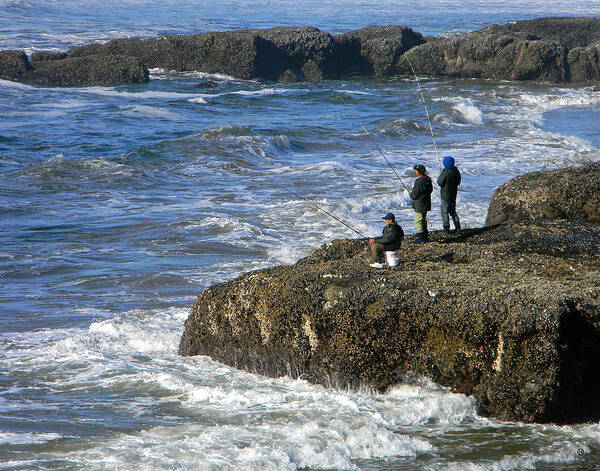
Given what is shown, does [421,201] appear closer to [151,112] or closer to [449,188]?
[449,188]

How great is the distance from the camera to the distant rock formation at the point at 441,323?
568cm

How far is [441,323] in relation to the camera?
600 cm

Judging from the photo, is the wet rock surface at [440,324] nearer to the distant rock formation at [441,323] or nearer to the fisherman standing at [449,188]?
the distant rock formation at [441,323]

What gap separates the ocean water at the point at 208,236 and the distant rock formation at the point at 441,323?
0.20m

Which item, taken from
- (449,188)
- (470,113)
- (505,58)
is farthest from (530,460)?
(505,58)

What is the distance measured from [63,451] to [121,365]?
1855 millimetres

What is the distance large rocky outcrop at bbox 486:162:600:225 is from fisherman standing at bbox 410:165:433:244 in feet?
6.34

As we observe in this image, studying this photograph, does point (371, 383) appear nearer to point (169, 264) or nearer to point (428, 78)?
point (169, 264)

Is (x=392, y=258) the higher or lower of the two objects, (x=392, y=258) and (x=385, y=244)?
the lower

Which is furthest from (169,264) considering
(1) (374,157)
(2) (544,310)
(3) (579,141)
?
(3) (579,141)

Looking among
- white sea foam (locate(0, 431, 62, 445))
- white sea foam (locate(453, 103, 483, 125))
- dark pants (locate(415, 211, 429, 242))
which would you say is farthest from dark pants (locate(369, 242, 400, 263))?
white sea foam (locate(453, 103, 483, 125))

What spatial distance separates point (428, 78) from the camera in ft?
108

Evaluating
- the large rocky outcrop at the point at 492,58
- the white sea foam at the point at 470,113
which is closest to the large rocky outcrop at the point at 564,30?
the large rocky outcrop at the point at 492,58

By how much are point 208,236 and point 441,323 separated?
22.8ft
